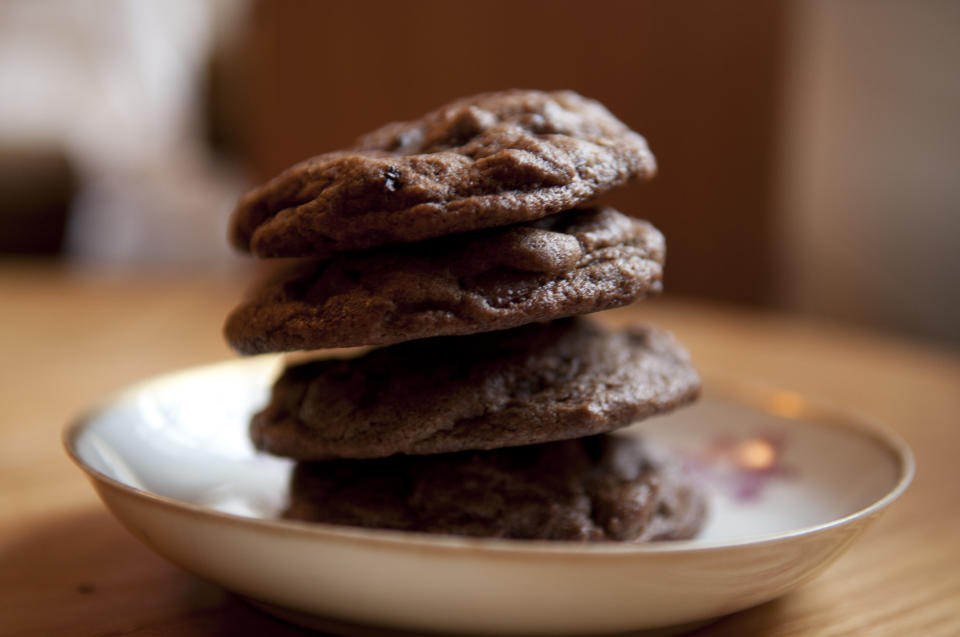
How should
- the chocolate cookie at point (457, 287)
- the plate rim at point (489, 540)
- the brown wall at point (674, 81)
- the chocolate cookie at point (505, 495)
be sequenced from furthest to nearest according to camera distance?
the brown wall at point (674, 81)
the chocolate cookie at point (505, 495)
the chocolate cookie at point (457, 287)
the plate rim at point (489, 540)

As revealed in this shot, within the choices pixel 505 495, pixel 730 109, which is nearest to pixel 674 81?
pixel 730 109

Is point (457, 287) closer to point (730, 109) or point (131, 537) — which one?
point (131, 537)

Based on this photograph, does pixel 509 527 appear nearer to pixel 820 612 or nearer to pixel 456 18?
pixel 820 612

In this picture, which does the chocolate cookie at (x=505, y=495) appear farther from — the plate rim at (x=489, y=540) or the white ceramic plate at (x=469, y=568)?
the white ceramic plate at (x=469, y=568)

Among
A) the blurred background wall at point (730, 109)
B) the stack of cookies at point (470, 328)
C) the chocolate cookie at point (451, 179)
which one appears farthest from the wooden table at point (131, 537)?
the blurred background wall at point (730, 109)

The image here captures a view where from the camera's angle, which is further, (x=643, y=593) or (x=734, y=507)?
(x=734, y=507)

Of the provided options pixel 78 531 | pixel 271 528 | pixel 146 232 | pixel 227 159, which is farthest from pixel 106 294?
pixel 227 159

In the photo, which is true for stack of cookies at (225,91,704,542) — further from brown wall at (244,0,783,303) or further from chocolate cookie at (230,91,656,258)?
brown wall at (244,0,783,303)
